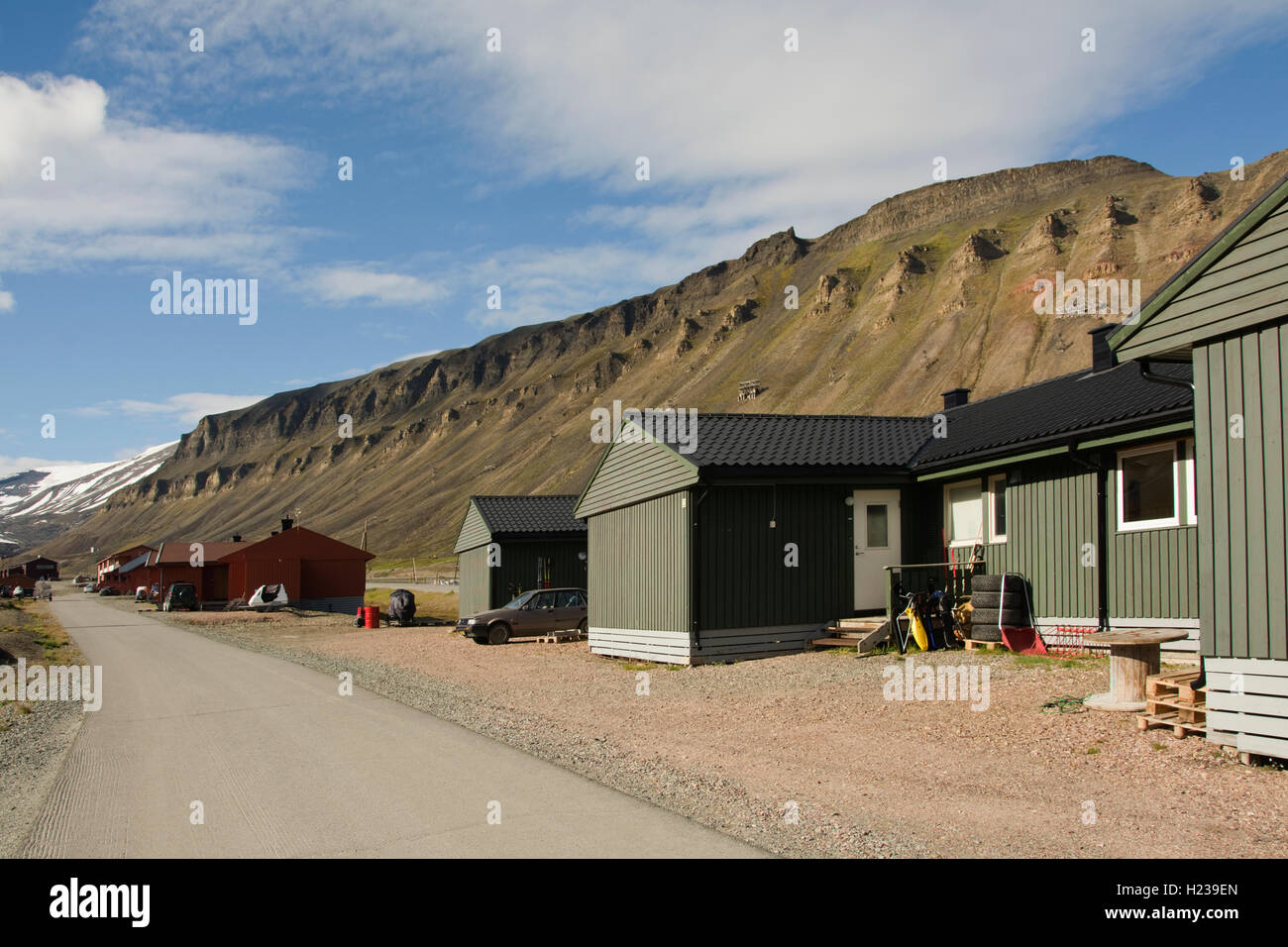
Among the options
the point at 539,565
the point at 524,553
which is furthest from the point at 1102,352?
the point at 524,553

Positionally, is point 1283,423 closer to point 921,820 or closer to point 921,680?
point 921,820

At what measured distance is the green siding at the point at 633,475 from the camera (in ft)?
60.7

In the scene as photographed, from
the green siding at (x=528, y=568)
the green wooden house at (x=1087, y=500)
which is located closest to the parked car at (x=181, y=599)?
the green siding at (x=528, y=568)

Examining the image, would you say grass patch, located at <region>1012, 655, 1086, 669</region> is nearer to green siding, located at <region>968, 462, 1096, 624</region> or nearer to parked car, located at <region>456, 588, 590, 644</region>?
green siding, located at <region>968, 462, 1096, 624</region>

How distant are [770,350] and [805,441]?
99.8m

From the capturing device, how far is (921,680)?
43.2ft

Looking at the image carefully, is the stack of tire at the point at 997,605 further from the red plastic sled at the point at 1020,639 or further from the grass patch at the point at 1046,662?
the grass patch at the point at 1046,662

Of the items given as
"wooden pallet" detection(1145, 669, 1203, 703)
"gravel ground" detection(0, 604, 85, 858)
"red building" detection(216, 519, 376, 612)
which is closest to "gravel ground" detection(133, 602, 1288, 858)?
"wooden pallet" detection(1145, 669, 1203, 703)

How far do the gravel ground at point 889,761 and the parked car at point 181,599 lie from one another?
47.3 meters

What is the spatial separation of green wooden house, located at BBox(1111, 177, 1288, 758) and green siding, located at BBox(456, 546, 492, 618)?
25.4m

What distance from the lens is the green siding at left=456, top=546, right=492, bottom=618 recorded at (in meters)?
32.4

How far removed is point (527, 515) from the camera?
3344cm
